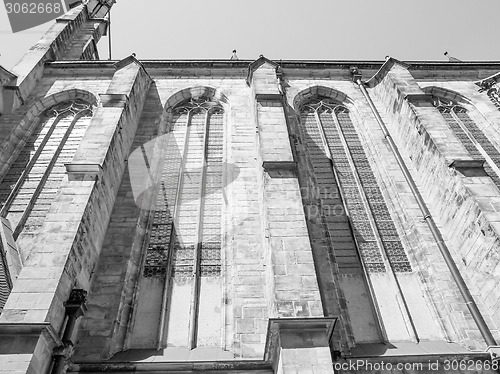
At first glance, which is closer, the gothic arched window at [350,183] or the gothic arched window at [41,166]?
the gothic arched window at [350,183]

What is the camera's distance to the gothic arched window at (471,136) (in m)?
11.4

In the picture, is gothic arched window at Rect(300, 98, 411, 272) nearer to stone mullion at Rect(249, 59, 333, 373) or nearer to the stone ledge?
stone mullion at Rect(249, 59, 333, 373)

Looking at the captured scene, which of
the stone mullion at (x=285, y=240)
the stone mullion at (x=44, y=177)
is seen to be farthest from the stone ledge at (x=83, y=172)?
the stone mullion at (x=285, y=240)

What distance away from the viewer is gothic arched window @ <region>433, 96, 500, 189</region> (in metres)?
11.4

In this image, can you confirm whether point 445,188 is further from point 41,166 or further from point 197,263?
point 41,166

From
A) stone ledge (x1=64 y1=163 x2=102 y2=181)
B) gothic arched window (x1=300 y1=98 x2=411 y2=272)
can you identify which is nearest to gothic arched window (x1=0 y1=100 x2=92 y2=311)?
stone ledge (x1=64 y1=163 x2=102 y2=181)

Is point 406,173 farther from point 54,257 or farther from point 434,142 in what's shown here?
point 54,257

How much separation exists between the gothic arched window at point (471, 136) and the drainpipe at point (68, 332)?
10043 mm

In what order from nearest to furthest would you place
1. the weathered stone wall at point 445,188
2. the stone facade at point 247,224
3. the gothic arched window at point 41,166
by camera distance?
the stone facade at point 247,224, the weathered stone wall at point 445,188, the gothic arched window at point 41,166

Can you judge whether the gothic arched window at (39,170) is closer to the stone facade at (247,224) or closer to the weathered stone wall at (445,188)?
the stone facade at (247,224)

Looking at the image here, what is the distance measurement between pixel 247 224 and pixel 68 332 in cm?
406

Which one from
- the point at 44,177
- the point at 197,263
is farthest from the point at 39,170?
the point at 197,263

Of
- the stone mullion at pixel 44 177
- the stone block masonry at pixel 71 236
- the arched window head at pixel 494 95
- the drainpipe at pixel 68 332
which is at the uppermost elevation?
the arched window head at pixel 494 95

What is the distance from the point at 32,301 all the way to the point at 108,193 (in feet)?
11.0
